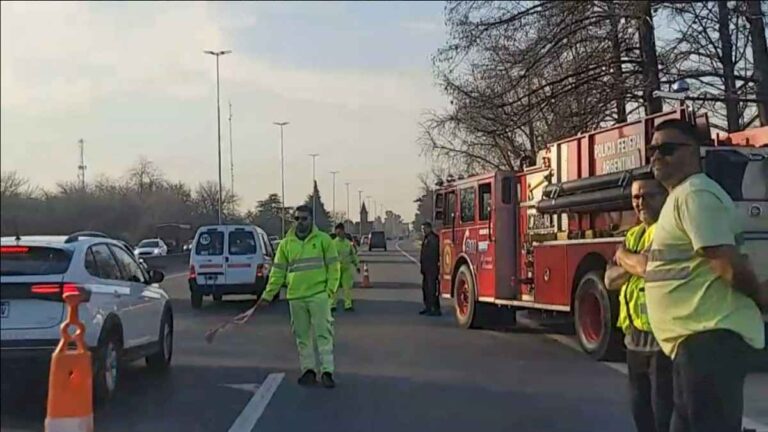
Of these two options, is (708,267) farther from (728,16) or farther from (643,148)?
(728,16)

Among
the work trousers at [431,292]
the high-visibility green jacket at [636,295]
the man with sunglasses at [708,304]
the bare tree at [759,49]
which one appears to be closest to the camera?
the man with sunglasses at [708,304]

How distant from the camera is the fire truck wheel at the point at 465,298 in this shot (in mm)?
18094

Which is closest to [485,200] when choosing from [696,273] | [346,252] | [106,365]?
[346,252]

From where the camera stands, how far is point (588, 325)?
13.8 m

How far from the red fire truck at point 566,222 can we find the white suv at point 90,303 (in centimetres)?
538

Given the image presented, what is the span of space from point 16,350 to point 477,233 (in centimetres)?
1074

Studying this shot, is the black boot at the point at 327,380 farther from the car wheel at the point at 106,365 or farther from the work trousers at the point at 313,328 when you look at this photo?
the car wheel at the point at 106,365

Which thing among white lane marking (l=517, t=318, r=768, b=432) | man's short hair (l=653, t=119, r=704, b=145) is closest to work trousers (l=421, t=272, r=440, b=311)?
white lane marking (l=517, t=318, r=768, b=432)

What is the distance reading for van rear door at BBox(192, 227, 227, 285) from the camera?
78.3 feet

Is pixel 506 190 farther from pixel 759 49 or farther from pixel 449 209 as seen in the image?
pixel 759 49

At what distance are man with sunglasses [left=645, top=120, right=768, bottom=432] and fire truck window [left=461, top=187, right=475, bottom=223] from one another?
13.7 metres

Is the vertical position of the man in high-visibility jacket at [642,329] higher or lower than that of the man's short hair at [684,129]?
lower

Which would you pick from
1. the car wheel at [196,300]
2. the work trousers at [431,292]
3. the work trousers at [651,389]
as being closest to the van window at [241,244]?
the car wheel at [196,300]

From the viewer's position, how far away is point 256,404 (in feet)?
33.0
